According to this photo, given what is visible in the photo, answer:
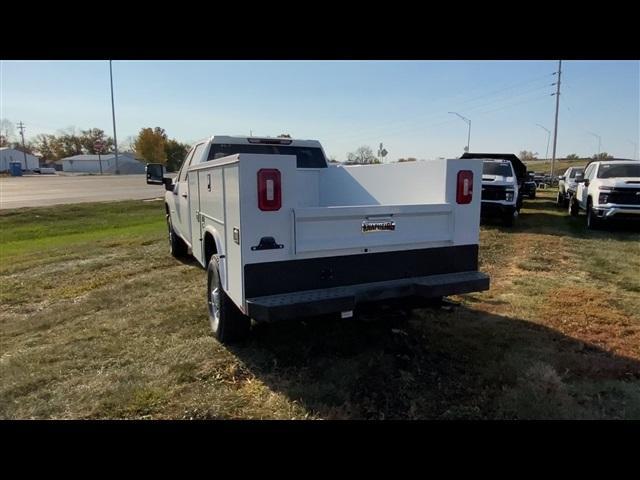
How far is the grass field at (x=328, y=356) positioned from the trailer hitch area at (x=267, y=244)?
1067 mm

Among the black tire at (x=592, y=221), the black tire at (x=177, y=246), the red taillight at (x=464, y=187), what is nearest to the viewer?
the red taillight at (x=464, y=187)

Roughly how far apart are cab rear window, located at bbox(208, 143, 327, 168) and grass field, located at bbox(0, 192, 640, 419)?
6.41 ft

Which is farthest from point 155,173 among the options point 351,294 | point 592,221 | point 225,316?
point 592,221

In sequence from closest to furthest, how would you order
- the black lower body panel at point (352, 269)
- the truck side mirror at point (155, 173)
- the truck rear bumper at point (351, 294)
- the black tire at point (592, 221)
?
1. the truck rear bumper at point (351, 294)
2. the black lower body panel at point (352, 269)
3. the truck side mirror at point (155, 173)
4. the black tire at point (592, 221)

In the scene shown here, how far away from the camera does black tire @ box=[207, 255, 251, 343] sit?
4.07 meters

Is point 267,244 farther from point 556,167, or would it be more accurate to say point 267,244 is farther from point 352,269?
point 556,167

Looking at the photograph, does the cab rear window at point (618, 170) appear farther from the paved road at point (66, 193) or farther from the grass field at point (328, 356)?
the paved road at point (66, 193)

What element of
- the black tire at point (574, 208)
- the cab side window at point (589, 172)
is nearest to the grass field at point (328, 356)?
the cab side window at point (589, 172)

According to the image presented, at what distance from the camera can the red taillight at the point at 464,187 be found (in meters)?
4.02

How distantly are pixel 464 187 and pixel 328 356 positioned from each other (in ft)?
6.43

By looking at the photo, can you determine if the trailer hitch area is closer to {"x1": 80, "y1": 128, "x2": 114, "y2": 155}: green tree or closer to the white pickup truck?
the white pickup truck

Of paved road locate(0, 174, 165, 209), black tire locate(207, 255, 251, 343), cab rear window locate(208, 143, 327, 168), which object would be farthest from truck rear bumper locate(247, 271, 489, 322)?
paved road locate(0, 174, 165, 209)

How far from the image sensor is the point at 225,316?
409 cm
